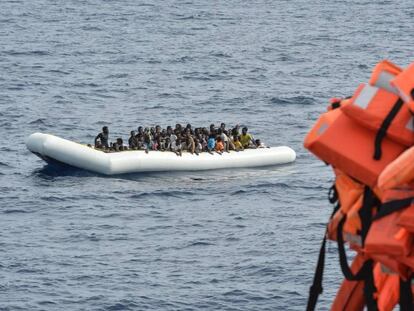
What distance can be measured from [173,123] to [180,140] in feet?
67.5

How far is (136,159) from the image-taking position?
7500cm

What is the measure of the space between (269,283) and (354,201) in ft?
122

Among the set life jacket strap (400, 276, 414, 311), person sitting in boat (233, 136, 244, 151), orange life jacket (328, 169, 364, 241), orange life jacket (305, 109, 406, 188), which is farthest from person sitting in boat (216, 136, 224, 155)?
life jacket strap (400, 276, 414, 311)

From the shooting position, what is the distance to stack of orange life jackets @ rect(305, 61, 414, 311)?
47.8 ft

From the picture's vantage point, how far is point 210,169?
7688 cm

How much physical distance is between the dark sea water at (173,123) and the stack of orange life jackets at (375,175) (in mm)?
32695

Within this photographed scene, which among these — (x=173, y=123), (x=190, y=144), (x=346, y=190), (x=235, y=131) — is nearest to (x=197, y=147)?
(x=190, y=144)

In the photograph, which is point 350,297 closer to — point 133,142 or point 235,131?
point 133,142

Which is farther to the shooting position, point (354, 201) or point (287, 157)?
point (287, 157)

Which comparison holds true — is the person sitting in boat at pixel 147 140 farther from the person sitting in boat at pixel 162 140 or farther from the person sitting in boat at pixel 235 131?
the person sitting in boat at pixel 235 131

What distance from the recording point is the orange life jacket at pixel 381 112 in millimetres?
14797

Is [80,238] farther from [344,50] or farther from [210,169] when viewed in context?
[344,50]

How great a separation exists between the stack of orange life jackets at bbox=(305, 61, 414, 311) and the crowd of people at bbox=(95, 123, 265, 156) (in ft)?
195

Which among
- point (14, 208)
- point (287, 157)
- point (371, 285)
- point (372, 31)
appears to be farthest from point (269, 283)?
point (372, 31)
